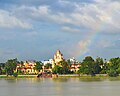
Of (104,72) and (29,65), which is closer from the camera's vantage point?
(104,72)

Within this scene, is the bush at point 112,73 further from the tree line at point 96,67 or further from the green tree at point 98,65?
the green tree at point 98,65

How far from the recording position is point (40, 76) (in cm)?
11400

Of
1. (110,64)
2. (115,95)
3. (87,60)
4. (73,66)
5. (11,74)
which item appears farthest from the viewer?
(73,66)

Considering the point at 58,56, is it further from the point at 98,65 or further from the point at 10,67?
the point at 98,65

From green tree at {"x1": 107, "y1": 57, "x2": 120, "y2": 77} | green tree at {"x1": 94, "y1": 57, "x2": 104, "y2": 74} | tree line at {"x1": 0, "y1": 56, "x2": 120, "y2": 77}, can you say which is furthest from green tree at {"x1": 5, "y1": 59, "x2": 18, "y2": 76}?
green tree at {"x1": 107, "y1": 57, "x2": 120, "y2": 77}

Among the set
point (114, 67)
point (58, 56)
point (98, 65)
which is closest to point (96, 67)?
point (98, 65)

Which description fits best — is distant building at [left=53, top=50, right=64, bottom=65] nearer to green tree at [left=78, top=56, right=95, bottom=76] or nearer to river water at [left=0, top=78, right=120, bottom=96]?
green tree at [left=78, top=56, right=95, bottom=76]

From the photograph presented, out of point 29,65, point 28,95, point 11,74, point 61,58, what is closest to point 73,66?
point 61,58

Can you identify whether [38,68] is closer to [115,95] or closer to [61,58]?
[61,58]

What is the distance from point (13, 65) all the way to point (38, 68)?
8.26m

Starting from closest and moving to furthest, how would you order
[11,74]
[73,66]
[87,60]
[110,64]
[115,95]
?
→ [115,95], [110,64], [87,60], [11,74], [73,66]

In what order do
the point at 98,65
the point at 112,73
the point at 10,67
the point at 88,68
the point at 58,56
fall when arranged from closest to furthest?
the point at 112,73 < the point at 88,68 < the point at 98,65 < the point at 10,67 < the point at 58,56

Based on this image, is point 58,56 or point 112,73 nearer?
point 112,73

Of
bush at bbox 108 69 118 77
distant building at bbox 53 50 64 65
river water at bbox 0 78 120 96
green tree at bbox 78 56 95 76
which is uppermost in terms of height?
distant building at bbox 53 50 64 65
